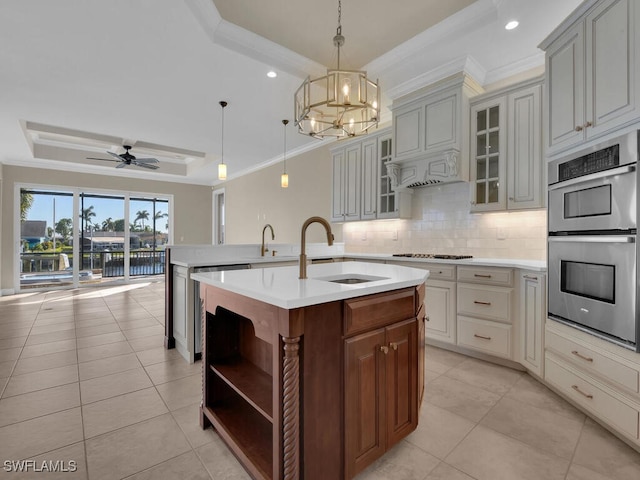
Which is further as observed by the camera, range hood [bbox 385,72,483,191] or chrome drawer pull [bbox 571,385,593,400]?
range hood [bbox 385,72,483,191]

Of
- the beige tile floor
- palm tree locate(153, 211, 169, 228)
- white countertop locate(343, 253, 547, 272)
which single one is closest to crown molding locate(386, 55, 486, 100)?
white countertop locate(343, 253, 547, 272)

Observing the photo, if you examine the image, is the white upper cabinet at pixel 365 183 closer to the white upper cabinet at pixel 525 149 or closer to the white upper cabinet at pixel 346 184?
the white upper cabinet at pixel 346 184

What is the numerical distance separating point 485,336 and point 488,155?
68.0 inches

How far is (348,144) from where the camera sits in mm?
4598

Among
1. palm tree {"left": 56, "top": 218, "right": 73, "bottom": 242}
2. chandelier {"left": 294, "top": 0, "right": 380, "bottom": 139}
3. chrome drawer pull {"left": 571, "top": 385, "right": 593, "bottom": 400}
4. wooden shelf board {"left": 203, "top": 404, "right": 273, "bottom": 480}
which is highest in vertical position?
chandelier {"left": 294, "top": 0, "right": 380, "bottom": 139}

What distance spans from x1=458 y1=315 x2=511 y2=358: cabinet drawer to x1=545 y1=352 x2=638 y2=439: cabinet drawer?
0.42m

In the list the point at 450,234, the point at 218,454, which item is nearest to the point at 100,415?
the point at 218,454

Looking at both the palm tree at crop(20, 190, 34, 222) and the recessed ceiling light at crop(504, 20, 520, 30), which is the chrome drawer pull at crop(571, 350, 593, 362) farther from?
the palm tree at crop(20, 190, 34, 222)

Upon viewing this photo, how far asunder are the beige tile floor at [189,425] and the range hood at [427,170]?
5.88ft

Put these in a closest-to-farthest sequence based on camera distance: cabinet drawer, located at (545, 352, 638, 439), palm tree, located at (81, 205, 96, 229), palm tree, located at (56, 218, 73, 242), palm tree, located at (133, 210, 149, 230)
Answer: cabinet drawer, located at (545, 352, 638, 439) → palm tree, located at (56, 218, 73, 242) → palm tree, located at (81, 205, 96, 229) → palm tree, located at (133, 210, 149, 230)

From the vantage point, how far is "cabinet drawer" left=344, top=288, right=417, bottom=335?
4.42 feet

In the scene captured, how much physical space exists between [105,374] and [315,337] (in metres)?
2.38

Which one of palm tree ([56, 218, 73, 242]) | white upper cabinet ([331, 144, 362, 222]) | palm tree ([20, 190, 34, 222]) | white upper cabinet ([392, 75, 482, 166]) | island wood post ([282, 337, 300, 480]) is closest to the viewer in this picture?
island wood post ([282, 337, 300, 480])

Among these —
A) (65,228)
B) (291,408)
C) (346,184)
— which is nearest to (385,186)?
(346,184)
